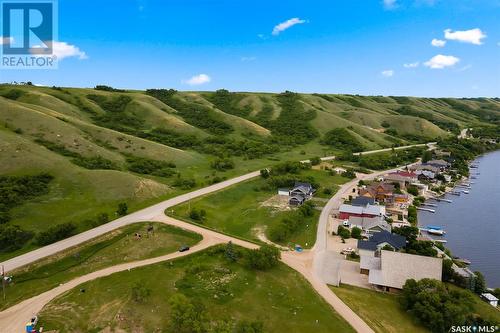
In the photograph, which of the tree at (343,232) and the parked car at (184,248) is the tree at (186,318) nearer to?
the parked car at (184,248)

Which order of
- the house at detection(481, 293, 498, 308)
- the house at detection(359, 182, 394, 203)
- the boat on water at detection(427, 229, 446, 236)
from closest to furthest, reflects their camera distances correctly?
1. the house at detection(481, 293, 498, 308)
2. the boat on water at detection(427, 229, 446, 236)
3. the house at detection(359, 182, 394, 203)

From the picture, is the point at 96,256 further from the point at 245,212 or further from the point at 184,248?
the point at 245,212

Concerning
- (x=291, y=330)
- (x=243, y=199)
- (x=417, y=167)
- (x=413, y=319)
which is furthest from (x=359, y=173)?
(x=291, y=330)

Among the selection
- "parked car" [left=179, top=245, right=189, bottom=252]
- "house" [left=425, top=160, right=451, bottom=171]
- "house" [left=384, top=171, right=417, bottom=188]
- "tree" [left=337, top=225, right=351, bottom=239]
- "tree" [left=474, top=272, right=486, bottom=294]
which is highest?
"house" [left=425, top=160, right=451, bottom=171]

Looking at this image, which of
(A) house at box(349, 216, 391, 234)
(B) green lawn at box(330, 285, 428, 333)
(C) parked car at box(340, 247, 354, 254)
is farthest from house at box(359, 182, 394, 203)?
(B) green lawn at box(330, 285, 428, 333)

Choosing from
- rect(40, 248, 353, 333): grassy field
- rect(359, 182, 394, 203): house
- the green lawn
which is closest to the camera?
rect(40, 248, 353, 333): grassy field

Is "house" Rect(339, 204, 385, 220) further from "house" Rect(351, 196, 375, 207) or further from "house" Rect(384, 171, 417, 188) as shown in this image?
"house" Rect(384, 171, 417, 188)

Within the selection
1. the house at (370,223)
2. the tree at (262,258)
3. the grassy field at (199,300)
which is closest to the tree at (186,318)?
the grassy field at (199,300)

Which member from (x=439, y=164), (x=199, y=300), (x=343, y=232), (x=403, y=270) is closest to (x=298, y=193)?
(x=343, y=232)
